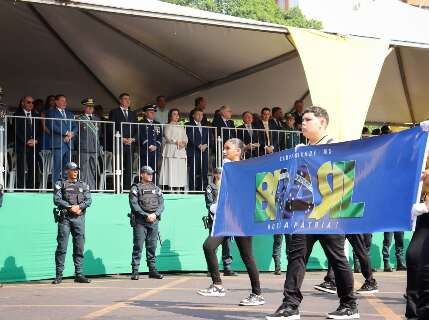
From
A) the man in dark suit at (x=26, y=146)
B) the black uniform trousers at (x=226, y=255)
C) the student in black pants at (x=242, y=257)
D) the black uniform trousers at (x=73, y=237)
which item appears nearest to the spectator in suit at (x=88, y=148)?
the man in dark suit at (x=26, y=146)

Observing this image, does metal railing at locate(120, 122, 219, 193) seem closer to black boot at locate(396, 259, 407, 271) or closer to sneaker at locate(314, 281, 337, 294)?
black boot at locate(396, 259, 407, 271)

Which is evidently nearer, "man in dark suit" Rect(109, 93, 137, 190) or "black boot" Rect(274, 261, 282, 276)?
"man in dark suit" Rect(109, 93, 137, 190)

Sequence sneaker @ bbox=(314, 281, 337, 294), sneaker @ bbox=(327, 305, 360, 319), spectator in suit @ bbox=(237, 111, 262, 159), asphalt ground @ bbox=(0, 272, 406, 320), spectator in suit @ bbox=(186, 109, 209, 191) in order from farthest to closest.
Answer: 1. spectator in suit @ bbox=(237, 111, 262, 159)
2. spectator in suit @ bbox=(186, 109, 209, 191)
3. sneaker @ bbox=(314, 281, 337, 294)
4. asphalt ground @ bbox=(0, 272, 406, 320)
5. sneaker @ bbox=(327, 305, 360, 319)

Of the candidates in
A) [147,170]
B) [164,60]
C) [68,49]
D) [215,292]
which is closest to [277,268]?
[147,170]

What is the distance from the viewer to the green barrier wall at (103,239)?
14875mm

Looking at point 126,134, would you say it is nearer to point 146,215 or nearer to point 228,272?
point 146,215

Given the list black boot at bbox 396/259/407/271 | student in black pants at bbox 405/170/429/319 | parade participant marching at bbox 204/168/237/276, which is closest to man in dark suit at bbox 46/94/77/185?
parade participant marching at bbox 204/168/237/276

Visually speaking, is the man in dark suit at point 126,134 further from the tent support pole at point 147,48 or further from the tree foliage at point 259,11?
the tree foliage at point 259,11

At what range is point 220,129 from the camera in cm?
1731

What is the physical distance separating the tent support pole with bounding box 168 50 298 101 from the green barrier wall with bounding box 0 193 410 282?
3358mm

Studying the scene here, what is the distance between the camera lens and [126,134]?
1638cm

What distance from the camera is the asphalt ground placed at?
8992mm

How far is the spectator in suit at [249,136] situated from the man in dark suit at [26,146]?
422 cm

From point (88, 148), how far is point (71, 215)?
5.67ft
